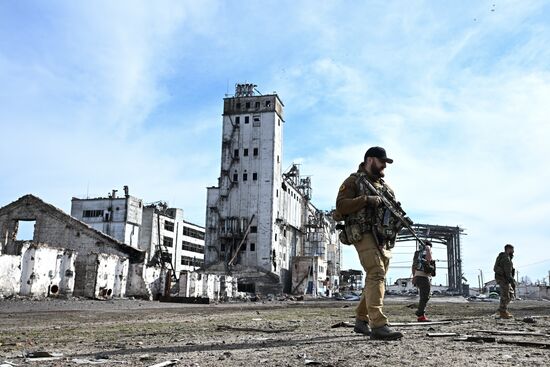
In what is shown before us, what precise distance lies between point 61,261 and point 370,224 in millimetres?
22525

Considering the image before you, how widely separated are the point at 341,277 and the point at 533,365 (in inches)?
3952

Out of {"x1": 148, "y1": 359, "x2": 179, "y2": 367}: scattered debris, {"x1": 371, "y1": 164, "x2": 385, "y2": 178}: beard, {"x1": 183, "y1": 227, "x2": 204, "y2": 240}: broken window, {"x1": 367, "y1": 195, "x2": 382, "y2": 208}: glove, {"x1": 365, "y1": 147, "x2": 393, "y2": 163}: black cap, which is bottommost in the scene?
{"x1": 148, "y1": 359, "x2": 179, "y2": 367}: scattered debris

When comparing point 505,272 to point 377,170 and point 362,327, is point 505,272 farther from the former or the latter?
point 377,170

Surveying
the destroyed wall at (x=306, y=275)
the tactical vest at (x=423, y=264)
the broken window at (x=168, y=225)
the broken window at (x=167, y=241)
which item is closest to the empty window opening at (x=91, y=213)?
the broken window at (x=167, y=241)

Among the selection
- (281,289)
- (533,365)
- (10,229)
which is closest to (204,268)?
(281,289)

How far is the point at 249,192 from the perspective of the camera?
62406 millimetres

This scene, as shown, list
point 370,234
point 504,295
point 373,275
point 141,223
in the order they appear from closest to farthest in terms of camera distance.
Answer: point 373,275 → point 370,234 → point 504,295 → point 141,223

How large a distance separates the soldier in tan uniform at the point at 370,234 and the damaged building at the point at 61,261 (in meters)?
19.7

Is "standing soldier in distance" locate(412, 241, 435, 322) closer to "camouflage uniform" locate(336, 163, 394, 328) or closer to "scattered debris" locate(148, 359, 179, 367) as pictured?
"camouflage uniform" locate(336, 163, 394, 328)

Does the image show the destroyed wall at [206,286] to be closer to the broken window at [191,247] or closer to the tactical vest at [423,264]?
the tactical vest at [423,264]

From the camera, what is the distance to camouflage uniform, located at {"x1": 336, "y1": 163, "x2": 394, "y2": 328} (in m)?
5.75

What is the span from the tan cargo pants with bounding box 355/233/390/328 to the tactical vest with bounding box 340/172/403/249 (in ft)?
0.28

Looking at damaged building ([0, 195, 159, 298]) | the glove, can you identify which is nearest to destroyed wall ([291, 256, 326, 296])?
damaged building ([0, 195, 159, 298])

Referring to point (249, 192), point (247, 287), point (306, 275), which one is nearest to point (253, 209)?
point (249, 192)
